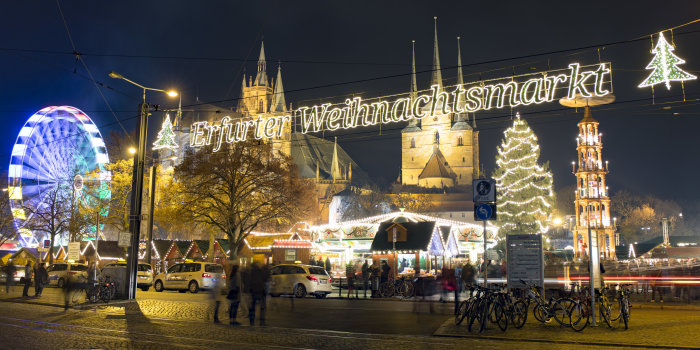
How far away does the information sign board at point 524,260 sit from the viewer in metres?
17.4

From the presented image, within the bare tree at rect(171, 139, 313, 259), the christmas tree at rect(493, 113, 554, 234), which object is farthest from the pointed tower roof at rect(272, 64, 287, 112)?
the bare tree at rect(171, 139, 313, 259)

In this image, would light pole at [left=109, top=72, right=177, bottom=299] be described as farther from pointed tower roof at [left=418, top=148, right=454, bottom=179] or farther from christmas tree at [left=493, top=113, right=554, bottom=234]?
pointed tower roof at [left=418, top=148, right=454, bottom=179]

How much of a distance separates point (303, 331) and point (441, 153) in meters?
135

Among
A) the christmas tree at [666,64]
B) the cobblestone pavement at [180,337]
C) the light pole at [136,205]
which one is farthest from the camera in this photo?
the light pole at [136,205]

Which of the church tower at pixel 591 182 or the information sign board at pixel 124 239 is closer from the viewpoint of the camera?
the information sign board at pixel 124 239

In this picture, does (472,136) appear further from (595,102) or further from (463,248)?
(595,102)

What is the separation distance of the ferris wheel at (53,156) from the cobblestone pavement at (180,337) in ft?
97.6

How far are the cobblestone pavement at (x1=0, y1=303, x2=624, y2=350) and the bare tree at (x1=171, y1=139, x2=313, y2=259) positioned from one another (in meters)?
22.3

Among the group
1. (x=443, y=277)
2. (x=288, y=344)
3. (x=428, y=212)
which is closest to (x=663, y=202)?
(x=428, y=212)

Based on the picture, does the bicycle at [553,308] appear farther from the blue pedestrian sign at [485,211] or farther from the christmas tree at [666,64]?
the christmas tree at [666,64]

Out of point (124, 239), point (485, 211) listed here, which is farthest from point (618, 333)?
point (124, 239)

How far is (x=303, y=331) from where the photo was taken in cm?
1431

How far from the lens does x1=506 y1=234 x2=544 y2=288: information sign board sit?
57.1 ft

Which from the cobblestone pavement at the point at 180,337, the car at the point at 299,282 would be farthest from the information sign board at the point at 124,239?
the car at the point at 299,282
